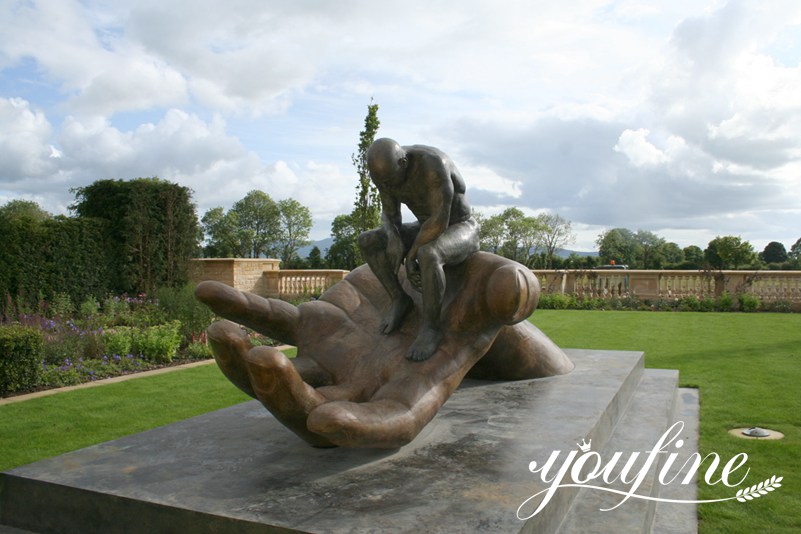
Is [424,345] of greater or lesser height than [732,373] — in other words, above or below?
above

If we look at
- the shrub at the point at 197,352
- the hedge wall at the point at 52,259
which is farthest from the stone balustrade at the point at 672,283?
the hedge wall at the point at 52,259

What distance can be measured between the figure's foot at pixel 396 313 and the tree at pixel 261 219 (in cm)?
5589

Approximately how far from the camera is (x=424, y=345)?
383cm

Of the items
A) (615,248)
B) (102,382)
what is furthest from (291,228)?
(102,382)

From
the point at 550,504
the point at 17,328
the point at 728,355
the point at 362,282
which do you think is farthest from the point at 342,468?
the point at 728,355

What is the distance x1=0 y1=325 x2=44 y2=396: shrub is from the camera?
25.3ft

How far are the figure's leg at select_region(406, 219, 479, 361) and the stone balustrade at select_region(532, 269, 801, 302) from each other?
17.6 m

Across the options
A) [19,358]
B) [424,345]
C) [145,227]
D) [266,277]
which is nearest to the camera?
[424,345]

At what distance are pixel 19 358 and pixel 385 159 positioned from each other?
6299 millimetres

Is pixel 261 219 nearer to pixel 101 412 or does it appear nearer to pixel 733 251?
pixel 733 251

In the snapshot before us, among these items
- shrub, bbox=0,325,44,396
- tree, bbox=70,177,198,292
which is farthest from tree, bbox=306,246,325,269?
shrub, bbox=0,325,44,396

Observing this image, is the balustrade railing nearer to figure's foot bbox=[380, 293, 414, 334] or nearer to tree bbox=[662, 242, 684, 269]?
figure's foot bbox=[380, 293, 414, 334]

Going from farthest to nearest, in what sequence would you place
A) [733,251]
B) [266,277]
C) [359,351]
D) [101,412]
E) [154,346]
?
1. [733,251]
2. [266,277]
3. [154,346]
4. [101,412]
5. [359,351]

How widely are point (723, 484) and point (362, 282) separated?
9.59 feet
